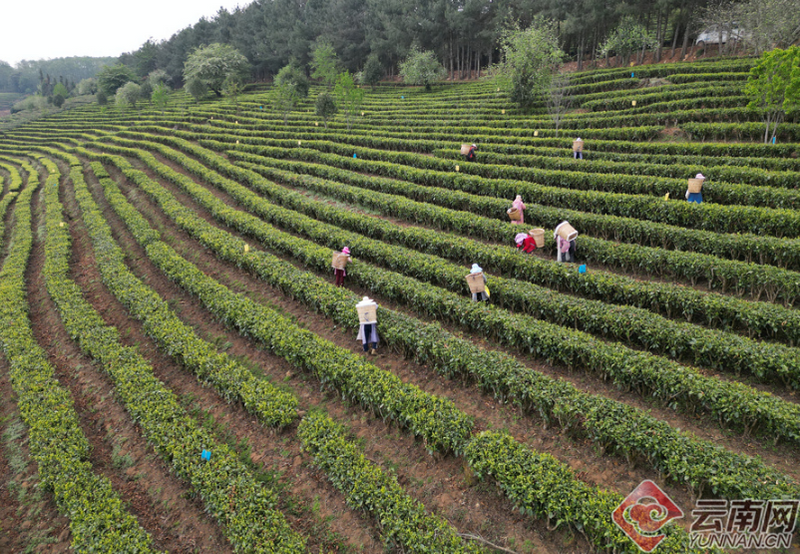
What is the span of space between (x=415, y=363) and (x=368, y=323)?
1544 mm

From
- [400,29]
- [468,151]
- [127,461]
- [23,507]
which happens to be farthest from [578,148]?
[400,29]

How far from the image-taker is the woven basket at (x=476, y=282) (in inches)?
442

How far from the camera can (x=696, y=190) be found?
47.9 ft

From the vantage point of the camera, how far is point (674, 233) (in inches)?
524

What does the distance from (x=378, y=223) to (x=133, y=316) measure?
30.0ft

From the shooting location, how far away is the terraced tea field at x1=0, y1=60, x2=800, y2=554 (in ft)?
21.7

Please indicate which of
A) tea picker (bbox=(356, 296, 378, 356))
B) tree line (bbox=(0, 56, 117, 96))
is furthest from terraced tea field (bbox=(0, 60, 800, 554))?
tree line (bbox=(0, 56, 117, 96))

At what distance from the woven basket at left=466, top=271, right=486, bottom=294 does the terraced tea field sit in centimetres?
55

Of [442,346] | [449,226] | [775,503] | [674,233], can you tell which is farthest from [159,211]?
[775,503]

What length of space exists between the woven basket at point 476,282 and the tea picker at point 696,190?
9.32 m

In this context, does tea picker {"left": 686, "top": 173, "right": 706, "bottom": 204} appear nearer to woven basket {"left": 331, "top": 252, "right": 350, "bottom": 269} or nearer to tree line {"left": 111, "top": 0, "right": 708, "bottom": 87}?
woven basket {"left": 331, "top": 252, "right": 350, "bottom": 269}

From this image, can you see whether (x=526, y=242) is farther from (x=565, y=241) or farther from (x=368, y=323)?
(x=368, y=323)

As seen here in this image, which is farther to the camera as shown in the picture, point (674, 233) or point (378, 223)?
point (378, 223)

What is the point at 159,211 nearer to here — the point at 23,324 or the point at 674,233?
A: the point at 23,324
